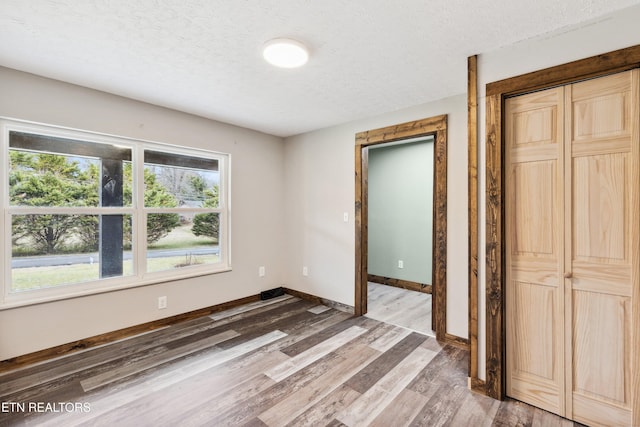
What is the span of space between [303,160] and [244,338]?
243 cm

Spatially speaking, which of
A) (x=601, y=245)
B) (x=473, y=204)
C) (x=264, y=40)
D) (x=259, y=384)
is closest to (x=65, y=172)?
(x=264, y=40)

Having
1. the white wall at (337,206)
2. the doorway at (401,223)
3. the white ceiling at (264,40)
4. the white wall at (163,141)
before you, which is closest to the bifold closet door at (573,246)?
the white ceiling at (264,40)

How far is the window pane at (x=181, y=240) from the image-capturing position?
3162 millimetres

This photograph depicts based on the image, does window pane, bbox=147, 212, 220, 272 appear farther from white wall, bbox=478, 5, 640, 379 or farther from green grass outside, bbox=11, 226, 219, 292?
white wall, bbox=478, 5, 640, 379

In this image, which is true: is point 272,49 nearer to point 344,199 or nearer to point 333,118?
point 333,118

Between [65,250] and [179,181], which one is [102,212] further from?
[179,181]

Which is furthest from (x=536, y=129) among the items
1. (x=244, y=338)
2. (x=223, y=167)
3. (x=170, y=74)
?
(x=223, y=167)

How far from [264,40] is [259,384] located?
2390 mm

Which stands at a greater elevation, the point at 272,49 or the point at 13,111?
the point at 272,49

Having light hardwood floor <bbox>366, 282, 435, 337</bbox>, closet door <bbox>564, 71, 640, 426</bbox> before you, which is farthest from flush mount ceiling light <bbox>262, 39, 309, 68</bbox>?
light hardwood floor <bbox>366, 282, 435, 337</bbox>

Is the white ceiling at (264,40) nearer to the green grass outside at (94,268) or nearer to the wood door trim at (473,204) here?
the wood door trim at (473,204)

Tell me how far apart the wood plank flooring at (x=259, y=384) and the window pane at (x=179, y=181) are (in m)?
1.42

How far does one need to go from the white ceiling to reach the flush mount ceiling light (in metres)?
0.05

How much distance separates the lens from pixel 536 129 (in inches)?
72.6
